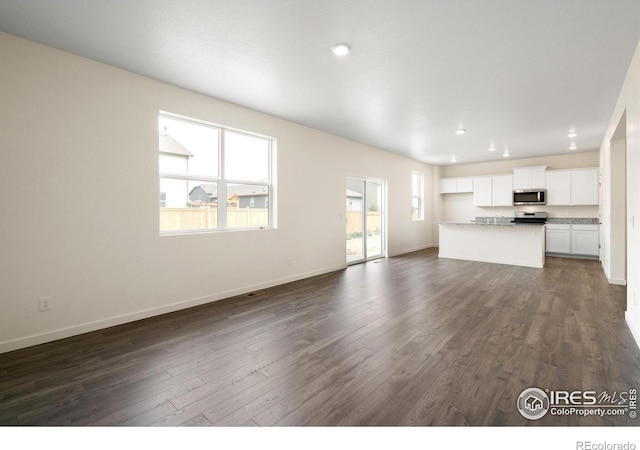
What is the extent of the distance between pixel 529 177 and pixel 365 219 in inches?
189

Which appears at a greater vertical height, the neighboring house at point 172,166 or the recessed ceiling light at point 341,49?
the recessed ceiling light at point 341,49

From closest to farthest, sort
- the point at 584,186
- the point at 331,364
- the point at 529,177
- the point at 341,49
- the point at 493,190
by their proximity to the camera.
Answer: the point at 331,364 → the point at 341,49 → the point at 584,186 → the point at 529,177 → the point at 493,190

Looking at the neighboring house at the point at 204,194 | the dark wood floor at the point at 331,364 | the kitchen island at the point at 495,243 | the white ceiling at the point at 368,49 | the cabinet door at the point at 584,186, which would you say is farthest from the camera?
the cabinet door at the point at 584,186

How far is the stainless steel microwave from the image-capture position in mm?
8109

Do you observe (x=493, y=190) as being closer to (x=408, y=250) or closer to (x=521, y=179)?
(x=521, y=179)

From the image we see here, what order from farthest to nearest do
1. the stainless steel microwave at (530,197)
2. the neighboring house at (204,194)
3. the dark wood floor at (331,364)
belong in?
the stainless steel microwave at (530,197) → the neighboring house at (204,194) → the dark wood floor at (331,364)

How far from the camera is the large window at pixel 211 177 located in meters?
3.85

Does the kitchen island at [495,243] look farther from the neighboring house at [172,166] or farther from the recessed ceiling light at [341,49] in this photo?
the neighboring house at [172,166]

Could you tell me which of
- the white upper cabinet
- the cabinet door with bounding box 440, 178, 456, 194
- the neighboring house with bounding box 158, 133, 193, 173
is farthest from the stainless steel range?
→ the neighboring house with bounding box 158, 133, 193, 173

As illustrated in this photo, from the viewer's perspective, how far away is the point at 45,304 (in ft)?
9.43

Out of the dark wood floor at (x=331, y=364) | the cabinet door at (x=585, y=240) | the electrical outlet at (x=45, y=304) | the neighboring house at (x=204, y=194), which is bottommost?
the dark wood floor at (x=331, y=364)

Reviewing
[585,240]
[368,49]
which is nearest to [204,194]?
[368,49]

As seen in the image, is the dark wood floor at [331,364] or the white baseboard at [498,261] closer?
the dark wood floor at [331,364]

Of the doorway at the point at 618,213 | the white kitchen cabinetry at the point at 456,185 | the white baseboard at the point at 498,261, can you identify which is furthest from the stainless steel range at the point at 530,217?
the doorway at the point at 618,213
